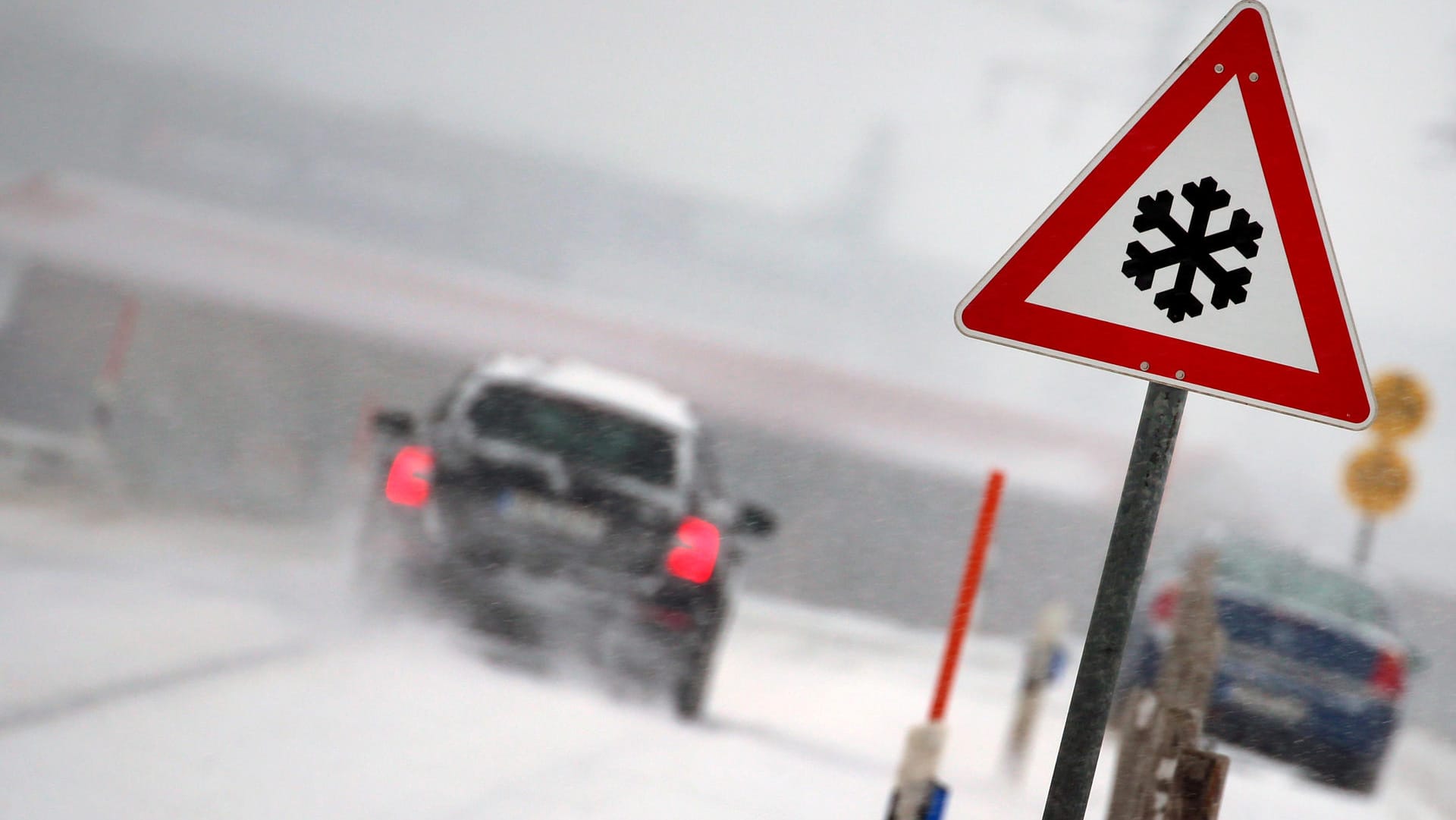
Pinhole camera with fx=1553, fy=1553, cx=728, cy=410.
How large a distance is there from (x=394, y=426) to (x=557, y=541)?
868mm

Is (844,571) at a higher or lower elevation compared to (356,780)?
higher

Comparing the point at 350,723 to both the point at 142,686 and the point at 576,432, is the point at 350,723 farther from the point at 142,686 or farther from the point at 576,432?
the point at 576,432

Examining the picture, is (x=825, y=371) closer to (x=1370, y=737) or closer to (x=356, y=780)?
(x=1370, y=737)

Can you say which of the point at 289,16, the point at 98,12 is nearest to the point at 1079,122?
the point at 289,16

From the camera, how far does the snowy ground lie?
13.5 ft

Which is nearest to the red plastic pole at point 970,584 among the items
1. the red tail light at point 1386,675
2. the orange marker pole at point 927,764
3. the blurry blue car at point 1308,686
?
the orange marker pole at point 927,764

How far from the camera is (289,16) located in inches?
5418

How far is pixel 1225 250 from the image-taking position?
245cm

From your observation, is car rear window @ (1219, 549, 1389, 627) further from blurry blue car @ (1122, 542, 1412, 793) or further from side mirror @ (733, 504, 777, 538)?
side mirror @ (733, 504, 777, 538)

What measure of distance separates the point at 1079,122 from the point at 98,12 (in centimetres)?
10272

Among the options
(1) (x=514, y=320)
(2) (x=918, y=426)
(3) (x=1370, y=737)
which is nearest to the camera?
(3) (x=1370, y=737)

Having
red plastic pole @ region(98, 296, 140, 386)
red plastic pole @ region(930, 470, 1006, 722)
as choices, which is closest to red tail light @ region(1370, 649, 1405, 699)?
red plastic pole @ region(930, 470, 1006, 722)

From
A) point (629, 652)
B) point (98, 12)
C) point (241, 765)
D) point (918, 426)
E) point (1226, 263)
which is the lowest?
point (241, 765)

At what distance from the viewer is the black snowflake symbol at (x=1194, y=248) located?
245 cm
